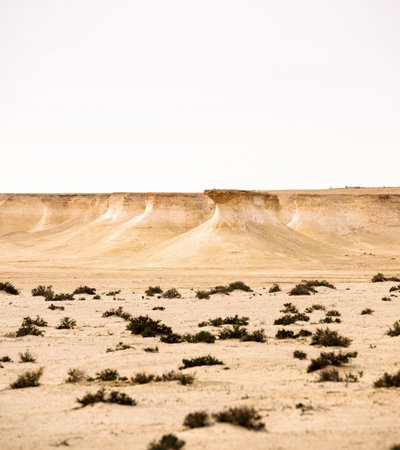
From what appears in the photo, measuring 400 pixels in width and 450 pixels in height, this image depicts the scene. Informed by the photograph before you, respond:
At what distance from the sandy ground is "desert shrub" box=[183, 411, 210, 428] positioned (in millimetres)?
109

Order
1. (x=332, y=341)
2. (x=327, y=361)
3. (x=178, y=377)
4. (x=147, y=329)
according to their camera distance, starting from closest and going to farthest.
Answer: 1. (x=178, y=377)
2. (x=327, y=361)
3. (x=332, y=341)
4. (x=147, y=329)

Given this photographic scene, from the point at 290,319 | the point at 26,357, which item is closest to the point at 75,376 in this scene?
the point at 26,357

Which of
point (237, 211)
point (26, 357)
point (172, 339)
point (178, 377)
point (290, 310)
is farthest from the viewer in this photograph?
point (237, 211)

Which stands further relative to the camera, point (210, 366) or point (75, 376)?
point (210, 366)

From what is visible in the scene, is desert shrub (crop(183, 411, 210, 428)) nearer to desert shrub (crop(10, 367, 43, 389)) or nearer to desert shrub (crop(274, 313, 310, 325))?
desert shrub (crop(10, 367, 43, 389))

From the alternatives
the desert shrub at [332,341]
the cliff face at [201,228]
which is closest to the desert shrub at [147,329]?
the desert shrub at [332,341]

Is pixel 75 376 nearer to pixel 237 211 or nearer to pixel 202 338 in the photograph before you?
pixel 202 338

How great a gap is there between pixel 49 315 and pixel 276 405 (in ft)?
44.1

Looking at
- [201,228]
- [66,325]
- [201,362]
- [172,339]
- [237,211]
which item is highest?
[237,211]

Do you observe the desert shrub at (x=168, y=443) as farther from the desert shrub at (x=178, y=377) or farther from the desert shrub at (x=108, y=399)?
the desert shrub at (x=178, y=377)

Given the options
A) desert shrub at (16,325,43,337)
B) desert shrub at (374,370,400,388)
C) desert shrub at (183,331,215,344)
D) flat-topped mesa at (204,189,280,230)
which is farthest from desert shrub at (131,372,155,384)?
flat-topped mesa at (204,189,280,230)

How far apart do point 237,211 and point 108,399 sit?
50.9 metres

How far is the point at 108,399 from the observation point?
29.7 feet

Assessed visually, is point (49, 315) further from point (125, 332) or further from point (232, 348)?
point (232, 348)
